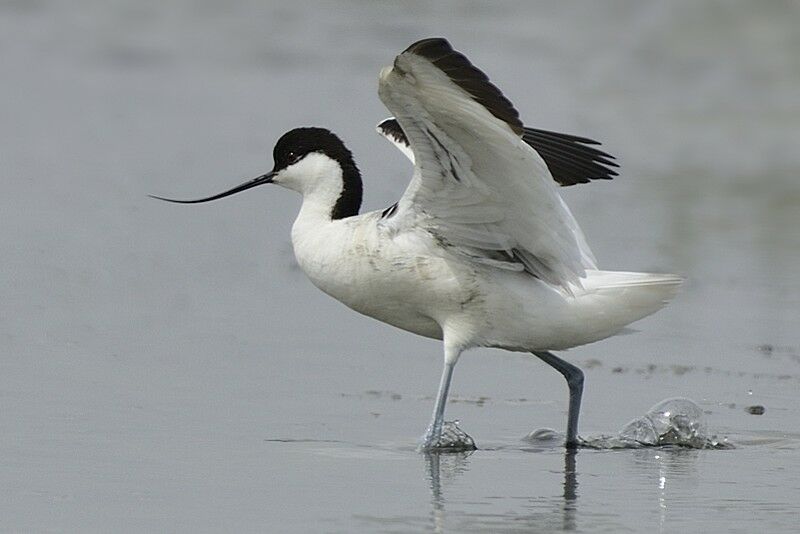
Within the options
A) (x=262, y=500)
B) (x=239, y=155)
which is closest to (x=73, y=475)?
(x=262, y=500)

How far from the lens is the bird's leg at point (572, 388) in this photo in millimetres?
7770

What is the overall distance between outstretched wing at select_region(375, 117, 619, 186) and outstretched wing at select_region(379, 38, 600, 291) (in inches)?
33.6

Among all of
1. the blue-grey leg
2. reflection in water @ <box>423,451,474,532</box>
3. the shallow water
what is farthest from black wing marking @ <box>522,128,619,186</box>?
reflection in water @ <box>423,451,474,532</box>

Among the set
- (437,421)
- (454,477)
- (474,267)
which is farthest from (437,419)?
(474,267)

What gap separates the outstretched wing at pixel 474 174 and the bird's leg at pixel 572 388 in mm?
494

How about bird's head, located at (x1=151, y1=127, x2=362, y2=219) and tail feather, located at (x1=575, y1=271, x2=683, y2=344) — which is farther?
bird's head, located at (x1=151, y1=127, x2=362, y2=219)

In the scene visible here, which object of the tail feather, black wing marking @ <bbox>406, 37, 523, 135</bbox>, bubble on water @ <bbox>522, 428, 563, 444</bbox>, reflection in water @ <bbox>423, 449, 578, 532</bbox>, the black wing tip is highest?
the black wing tip

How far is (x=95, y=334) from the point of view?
938 cm

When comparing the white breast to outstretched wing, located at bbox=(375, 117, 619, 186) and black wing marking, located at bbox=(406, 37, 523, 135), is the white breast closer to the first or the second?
outstretched wing, located at bbox=(375, 117, 619, 186)

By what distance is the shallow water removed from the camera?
666 centimetres

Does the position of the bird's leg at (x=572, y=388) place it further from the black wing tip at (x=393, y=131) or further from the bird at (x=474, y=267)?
the black wing tip at (x=393, y=131)

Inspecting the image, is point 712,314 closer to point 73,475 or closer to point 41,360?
point 41,360

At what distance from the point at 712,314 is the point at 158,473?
176 inches

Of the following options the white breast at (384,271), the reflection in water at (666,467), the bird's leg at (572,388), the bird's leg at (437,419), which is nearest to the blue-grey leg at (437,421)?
the bird's leg at (437,419)
